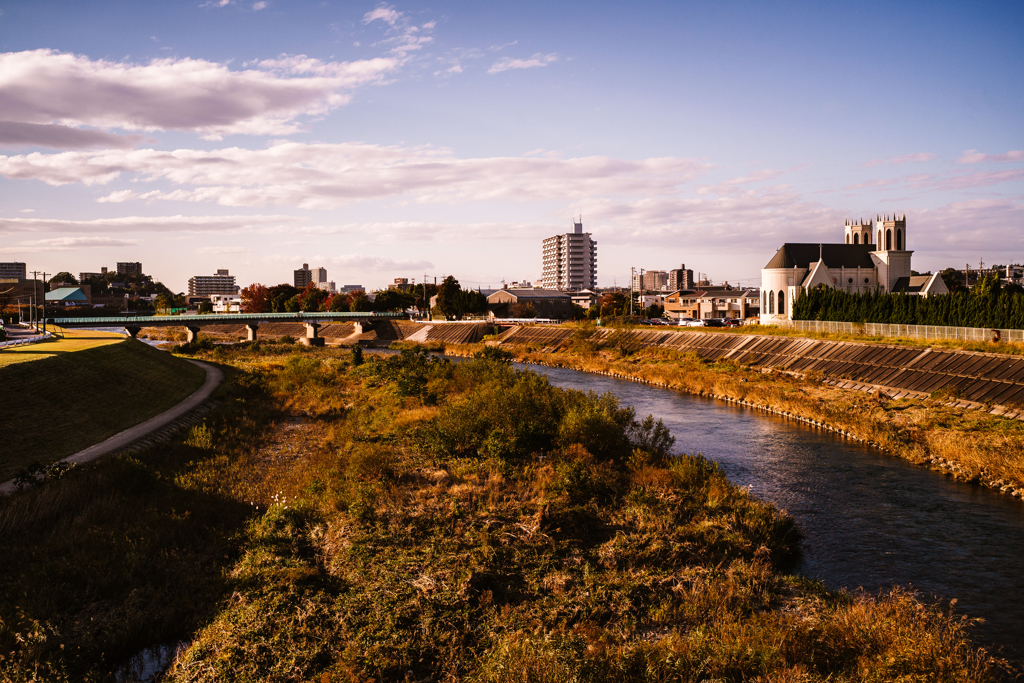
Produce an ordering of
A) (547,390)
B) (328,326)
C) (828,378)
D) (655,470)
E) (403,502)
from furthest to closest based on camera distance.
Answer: (328,326) → (828,378) → (547,390) → (655,470) → (403,502)

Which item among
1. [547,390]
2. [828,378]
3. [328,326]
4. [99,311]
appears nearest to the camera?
[547,390]

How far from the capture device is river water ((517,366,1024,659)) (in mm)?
17562

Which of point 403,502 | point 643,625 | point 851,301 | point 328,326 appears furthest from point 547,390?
point 328,326

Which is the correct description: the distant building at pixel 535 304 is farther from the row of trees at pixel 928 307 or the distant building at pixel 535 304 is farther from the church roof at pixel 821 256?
the row of trees at pixel 928 307

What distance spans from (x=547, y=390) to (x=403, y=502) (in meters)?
15.7

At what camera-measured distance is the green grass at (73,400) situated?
26.7 m

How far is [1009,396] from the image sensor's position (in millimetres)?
36062

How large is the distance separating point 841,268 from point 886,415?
227 feet

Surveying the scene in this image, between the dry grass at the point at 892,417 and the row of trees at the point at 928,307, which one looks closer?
the dry grass at the point at 892,417

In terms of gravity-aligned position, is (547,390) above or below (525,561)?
above

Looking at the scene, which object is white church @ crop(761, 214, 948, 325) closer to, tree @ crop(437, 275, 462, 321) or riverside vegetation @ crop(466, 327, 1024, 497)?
riverside vegetation @ crop(466, 327, 1024, 497)

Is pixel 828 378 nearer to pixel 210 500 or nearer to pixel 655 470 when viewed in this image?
pixel 655 470

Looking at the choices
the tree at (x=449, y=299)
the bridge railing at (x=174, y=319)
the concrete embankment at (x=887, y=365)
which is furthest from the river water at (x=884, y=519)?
A: the tree at (x=449, y=299)

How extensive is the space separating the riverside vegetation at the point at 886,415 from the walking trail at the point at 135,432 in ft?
124
